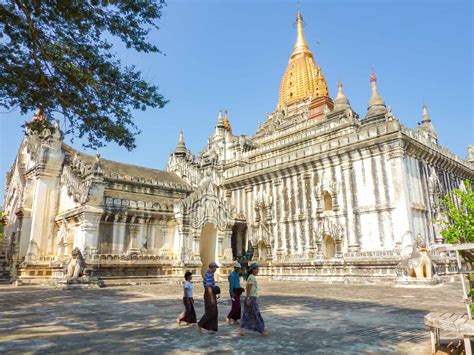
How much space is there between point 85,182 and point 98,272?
596cm

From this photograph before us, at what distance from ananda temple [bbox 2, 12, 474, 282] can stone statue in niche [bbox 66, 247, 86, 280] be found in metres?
1.03

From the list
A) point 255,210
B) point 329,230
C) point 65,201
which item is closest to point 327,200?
point 329,230

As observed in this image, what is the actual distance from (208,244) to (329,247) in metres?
9.59

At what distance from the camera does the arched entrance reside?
28.4m

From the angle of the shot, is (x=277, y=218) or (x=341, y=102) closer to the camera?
(x=277, y=218)

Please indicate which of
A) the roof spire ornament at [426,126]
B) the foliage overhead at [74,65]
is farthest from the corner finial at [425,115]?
the foliage overhead at [74,65]

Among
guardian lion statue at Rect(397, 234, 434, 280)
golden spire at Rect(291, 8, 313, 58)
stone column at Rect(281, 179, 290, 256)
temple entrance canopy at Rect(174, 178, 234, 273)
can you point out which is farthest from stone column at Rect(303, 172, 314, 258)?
golden spire at Rect(291, 8, 313, 58)

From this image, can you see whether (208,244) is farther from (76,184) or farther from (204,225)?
(76,184)

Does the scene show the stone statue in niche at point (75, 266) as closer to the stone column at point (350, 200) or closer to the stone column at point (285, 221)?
the stone column at point (285, 221)

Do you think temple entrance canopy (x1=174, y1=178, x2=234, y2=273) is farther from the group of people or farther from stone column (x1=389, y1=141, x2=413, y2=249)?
the group of people

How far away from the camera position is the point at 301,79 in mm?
64438

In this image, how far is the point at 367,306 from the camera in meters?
12.3

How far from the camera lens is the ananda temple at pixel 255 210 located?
2477cm

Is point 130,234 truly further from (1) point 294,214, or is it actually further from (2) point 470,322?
(2) point 470,322
